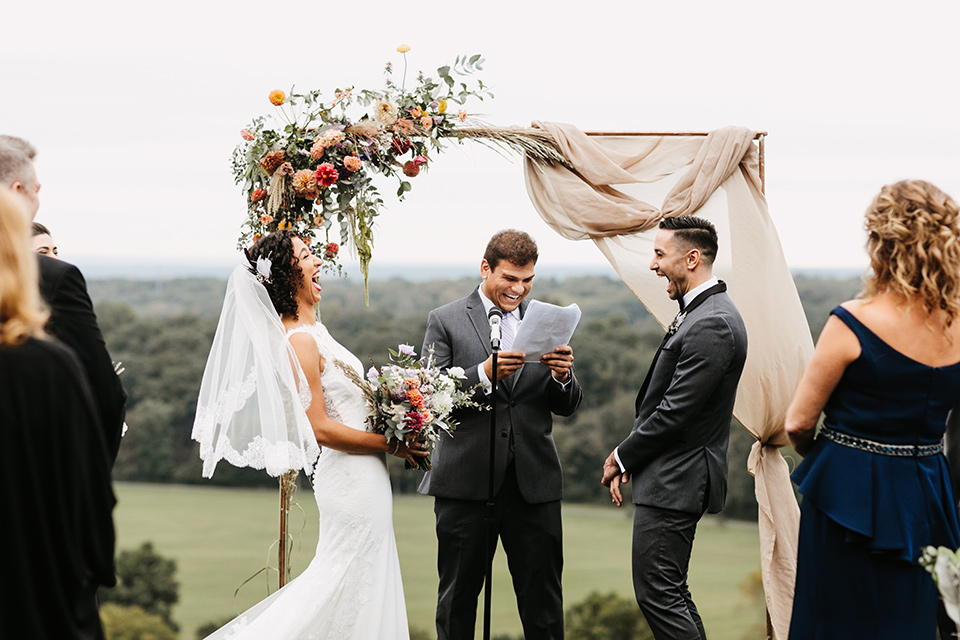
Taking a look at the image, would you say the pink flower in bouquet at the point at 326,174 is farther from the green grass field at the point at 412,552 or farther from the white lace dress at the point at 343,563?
the green grass field at the point at 412,552

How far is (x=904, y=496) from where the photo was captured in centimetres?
291

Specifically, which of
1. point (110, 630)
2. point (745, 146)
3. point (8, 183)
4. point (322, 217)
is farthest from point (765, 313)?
point (110, 630)

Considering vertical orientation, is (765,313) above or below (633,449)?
above

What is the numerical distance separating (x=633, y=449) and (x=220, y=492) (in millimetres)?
31841

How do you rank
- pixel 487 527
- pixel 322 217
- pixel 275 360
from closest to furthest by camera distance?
pixel 275 360
pixel 487 527
pixel 322 217

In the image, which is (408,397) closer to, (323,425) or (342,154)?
(323,425)

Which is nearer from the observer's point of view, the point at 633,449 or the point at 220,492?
the point at 633,449

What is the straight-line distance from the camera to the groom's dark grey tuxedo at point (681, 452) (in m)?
3.72

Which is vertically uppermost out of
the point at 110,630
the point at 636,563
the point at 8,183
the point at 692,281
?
the point at 8,183

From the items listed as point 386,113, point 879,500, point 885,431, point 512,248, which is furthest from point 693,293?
point 386,113

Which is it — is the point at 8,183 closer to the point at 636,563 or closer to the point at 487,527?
the point at 487,527

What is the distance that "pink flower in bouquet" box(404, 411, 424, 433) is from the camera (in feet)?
12.0

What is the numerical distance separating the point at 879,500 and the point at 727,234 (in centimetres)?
218

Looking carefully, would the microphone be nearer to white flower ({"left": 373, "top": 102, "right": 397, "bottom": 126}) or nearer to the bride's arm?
the bride's arm
